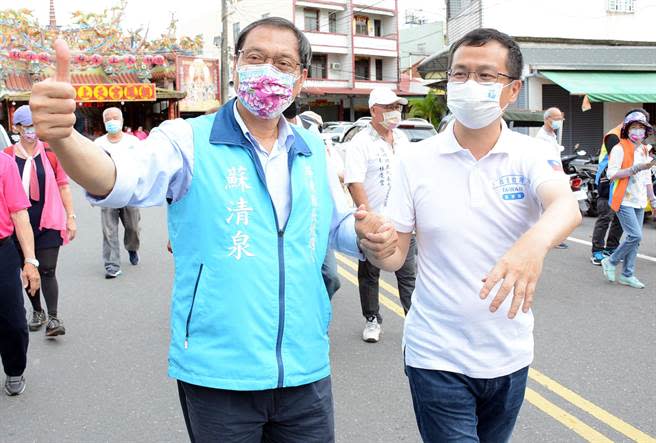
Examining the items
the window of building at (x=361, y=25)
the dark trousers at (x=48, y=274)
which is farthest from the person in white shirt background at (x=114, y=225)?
the window of building at (x=361, y=25)

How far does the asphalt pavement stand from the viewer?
3959 mm

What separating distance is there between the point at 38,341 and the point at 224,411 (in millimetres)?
4240

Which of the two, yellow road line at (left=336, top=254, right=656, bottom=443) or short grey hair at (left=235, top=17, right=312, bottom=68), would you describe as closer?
short grey hair at (left=235, top=17, right=312, bottom=68)

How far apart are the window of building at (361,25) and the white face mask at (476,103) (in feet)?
146

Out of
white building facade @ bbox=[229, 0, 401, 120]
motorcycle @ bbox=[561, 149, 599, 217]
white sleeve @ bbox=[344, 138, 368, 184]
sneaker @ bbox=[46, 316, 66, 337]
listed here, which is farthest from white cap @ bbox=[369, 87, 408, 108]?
white building facade @ bbox=[229, 0, 401, 120]

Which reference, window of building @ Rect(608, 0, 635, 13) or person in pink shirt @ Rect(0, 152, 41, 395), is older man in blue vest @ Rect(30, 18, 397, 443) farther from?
window of building @ Rect(608, 0, 635, 13)

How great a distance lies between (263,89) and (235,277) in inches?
25.9

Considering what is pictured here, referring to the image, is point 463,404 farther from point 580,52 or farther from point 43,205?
point 580,52

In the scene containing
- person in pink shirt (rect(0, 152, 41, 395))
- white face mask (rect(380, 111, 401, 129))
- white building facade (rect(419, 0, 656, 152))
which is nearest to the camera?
person in pink shirt (rect(0, 152, 41, 395))

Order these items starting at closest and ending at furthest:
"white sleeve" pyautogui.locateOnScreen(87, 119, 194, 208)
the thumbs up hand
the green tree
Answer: the thumbs up hand → "white sleeve" pyautogui.locateOnScreen(87, 119, 194, 208) → the green tree

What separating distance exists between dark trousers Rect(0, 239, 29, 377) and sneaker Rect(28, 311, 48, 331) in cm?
162

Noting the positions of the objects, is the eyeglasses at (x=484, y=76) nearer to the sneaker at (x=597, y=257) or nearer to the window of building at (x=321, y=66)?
the sneaker at (x=597, y=257)

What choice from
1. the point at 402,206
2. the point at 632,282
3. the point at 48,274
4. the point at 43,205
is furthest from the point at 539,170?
the point at 632,282

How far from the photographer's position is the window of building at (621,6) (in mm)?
22856
